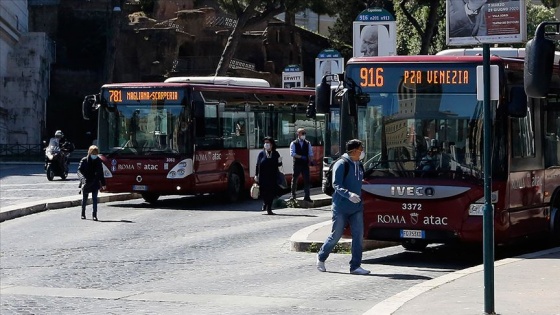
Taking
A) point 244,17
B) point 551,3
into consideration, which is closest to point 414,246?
point 244,17

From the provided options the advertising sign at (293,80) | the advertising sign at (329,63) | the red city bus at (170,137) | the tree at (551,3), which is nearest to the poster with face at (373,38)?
the red city bus at (170,137)

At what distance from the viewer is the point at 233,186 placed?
28703 millimetres

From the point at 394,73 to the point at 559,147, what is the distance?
132 inches

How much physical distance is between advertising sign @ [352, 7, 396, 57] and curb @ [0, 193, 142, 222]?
7839mm

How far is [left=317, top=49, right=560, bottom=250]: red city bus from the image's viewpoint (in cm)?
1612

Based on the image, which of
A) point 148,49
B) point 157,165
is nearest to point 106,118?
point 157,165

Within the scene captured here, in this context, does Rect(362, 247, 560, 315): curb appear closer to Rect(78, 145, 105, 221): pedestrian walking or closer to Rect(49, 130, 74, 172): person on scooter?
Rect(78, 145, 105, 221): pedestrian walking

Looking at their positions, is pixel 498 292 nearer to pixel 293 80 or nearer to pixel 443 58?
pixel 443 58

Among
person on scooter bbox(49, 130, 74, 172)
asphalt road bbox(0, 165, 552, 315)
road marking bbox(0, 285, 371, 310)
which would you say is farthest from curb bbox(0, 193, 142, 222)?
road marking bbox(0, 285, 371, 310)

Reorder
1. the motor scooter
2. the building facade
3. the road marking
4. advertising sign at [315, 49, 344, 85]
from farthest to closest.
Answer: the building facade < the motor scooter < advertising sign at [315, 49, 344, 85] < the road marking

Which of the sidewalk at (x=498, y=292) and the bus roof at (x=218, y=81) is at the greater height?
the bus roof at (x=218, y=81)

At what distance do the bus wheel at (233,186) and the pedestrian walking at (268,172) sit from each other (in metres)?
3.53

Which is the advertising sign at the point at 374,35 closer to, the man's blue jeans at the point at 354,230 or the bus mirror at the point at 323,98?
the bus mirror at the point at 323,98

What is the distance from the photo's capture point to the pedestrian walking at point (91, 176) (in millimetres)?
24047
